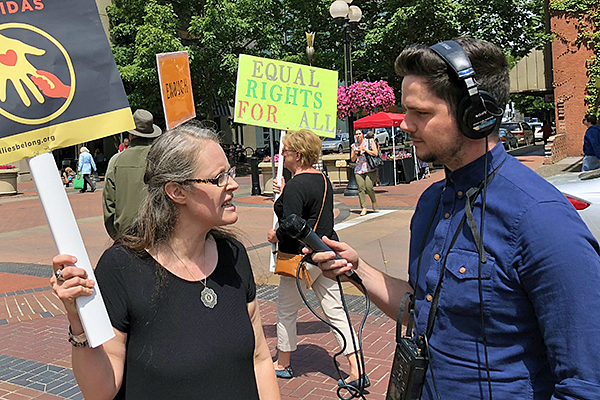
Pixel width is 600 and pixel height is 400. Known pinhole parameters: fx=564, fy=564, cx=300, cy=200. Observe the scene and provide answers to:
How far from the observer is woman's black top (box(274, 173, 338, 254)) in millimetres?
4316

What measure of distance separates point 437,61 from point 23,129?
4.16ft

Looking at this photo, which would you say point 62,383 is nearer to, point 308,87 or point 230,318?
point 230,318

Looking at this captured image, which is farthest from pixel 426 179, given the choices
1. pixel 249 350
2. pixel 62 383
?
pixel 249 350

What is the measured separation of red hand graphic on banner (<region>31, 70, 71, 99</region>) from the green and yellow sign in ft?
16.8

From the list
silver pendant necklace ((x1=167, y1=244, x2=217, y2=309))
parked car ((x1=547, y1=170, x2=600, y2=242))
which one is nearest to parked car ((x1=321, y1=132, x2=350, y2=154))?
parked car ((x1=547, y1=170, x2=600, y2=242))

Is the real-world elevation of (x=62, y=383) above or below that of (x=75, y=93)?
below

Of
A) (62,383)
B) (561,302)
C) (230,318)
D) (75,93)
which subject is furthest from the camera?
(62,383)

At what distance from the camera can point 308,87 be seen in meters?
7.06

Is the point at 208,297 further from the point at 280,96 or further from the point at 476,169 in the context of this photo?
the point at 280,96

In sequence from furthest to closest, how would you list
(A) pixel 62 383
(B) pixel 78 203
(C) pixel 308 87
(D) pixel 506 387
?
1. (B) pixel 78 203
2. (C) pixel 308 87
3. (A) pixel 62 383
4. (D) pixel 506 387

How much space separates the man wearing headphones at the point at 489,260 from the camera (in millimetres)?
1394

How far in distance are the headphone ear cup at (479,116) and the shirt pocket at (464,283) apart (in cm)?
35

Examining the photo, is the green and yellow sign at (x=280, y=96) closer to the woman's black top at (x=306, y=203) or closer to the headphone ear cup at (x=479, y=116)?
the woman's black top at (x=306, y=203)

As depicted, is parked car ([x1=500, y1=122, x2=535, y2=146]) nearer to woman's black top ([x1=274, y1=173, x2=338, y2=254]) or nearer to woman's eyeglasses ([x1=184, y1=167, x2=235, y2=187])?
Answer: woman's black top ([x1=274, y1=173, x2=338, y2=254])
